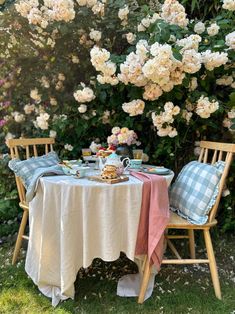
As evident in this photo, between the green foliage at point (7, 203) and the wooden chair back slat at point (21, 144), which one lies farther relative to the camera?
the green foliage at point (7, 203)

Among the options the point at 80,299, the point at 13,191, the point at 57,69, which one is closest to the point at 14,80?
the point at 57,69

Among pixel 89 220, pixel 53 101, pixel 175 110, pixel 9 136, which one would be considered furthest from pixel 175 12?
pixel 9 136

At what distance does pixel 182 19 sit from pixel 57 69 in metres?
1.12

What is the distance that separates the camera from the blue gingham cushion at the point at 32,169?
201cm

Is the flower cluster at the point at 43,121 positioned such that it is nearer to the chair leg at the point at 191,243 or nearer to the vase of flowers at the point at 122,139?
the vase of flowers at the point at 122,139

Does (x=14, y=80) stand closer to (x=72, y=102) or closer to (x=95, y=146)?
(x=72, y=102)

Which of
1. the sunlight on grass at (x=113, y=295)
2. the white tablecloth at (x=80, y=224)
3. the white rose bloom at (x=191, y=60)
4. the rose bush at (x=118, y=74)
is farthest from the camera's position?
A: the rose bush at (x=118, y=74)

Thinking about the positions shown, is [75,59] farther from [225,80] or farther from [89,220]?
[89,220]

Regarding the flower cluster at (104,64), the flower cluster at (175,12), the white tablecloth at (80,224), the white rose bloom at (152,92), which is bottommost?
the white tablecloth at (80,224)

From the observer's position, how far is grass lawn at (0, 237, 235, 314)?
197 cm

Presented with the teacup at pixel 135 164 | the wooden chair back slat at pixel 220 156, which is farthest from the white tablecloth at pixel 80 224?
the wooden chair back slat at pixel 220 156

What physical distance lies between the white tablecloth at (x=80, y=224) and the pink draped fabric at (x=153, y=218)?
0.05 m

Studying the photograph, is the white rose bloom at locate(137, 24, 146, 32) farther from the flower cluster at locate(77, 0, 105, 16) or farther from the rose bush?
the flower cluster at locate(77, 0, 105, 16)

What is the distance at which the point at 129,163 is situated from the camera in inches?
89.7
